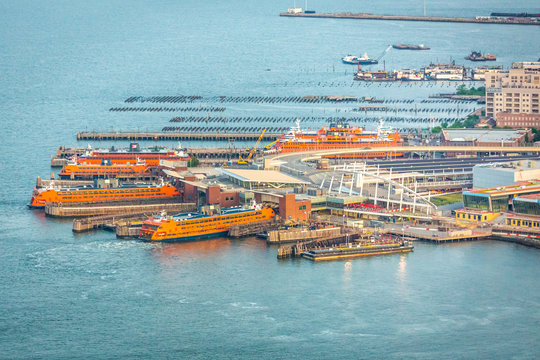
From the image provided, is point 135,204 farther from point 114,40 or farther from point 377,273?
point 114,40

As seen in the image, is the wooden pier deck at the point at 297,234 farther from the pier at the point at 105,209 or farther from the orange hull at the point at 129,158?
the orange hull at the point at 129,158

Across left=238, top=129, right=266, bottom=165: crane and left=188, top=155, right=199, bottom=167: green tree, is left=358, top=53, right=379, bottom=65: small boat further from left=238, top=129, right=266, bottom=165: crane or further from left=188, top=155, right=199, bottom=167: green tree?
left=188, top=155, right=199, bottom=167: green tree

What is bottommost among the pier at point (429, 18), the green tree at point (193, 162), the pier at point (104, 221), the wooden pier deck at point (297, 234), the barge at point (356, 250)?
the barge at point (356, 250)

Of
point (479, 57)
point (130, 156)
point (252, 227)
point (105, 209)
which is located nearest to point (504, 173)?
point (252, 227)

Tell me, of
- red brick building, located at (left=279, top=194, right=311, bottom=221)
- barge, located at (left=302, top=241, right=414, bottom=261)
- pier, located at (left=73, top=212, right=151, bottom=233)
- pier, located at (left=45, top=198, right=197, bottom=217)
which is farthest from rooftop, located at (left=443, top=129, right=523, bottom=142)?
pier, located at (left=73, top=212, right=151, bottom=233)

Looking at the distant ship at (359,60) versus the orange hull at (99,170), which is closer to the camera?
the orange hull at (99,170)

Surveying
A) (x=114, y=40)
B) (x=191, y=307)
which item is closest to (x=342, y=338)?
(x=191, y=307)

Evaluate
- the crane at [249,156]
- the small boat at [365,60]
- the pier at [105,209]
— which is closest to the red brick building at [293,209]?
the pier at [105,209]

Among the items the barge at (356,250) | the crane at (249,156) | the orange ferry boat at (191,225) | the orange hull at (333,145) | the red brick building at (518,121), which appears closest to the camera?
the barge at (356,250)
